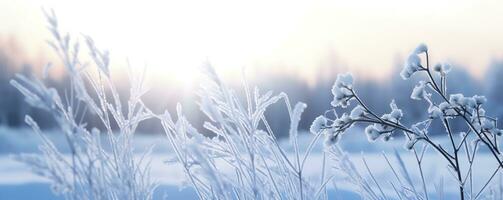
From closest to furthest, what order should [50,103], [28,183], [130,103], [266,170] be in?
1. [50,103]
2. [130,103]
3. [266,170]
4. [28,183]

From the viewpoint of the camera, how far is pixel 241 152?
1.66 metres

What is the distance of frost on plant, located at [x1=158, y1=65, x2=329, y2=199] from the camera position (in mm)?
1527

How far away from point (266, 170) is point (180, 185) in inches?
9.4

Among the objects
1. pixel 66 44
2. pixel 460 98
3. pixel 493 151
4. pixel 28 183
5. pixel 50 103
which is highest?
pixel 66 44

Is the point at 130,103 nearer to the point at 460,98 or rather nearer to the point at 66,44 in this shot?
the point at 66,44

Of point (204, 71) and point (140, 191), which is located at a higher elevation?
point (204, 71)

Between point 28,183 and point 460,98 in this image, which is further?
point 28,183

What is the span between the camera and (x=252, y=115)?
5.12 ft

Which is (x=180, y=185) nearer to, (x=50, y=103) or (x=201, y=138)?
(x=201, y=138)

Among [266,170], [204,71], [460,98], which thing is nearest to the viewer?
[204,71]

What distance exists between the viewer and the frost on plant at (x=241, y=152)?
1.53m

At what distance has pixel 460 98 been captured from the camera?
1.93 metres

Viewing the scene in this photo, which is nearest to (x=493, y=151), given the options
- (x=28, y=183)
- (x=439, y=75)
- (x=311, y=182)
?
(x=439, y=75)

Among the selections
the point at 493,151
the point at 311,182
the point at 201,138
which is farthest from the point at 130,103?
the point at 493,151
